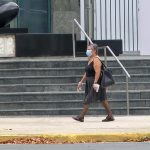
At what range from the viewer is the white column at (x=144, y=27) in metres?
23.0

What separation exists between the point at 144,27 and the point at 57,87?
4.97 meters

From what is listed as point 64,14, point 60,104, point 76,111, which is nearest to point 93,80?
point 76,111

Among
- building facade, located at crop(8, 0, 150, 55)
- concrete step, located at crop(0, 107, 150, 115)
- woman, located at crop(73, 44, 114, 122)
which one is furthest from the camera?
building facade, located at crop(8, 0, 150, 55)

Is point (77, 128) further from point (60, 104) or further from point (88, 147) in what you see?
point (60, 104)

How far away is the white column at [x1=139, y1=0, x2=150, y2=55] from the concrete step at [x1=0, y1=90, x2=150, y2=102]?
15.9 ft

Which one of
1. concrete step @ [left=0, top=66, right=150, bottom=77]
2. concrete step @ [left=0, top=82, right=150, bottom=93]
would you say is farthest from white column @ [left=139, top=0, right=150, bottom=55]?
concrete step @ [left=0, top=82, right=150, bottom=93]

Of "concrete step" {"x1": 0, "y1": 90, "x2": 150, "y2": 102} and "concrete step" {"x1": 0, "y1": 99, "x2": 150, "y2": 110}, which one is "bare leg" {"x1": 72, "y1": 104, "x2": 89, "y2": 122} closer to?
"concrete step" {"x1": 0, "y1": 99, "x2": 150, "y2": 110}

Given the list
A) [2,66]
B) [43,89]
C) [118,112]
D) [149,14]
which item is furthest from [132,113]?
[149,14]

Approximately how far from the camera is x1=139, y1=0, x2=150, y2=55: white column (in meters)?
23.0

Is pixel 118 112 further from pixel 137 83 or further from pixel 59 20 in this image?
pixel 59 20

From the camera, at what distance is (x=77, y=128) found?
50.6ft

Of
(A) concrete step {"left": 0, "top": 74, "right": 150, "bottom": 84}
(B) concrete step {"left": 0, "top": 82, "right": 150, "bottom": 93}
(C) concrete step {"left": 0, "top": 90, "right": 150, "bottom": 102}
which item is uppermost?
(A) concrete step {"left": 0, "top": 74, "right": 150, "bottom": 84}

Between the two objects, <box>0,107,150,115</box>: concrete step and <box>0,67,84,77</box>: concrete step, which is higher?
<box>0,67,84,77</box>: concrete step

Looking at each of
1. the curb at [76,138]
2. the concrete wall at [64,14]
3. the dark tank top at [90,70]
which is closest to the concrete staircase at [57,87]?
the dark tank top at [90,70]
